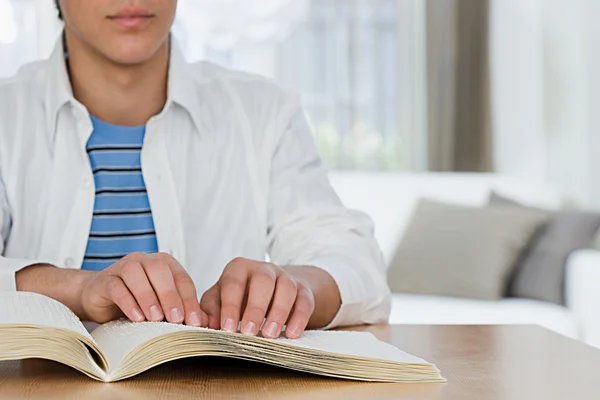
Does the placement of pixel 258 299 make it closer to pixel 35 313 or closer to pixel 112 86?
pixel 35 313

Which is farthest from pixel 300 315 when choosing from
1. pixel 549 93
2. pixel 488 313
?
pixel 549 93

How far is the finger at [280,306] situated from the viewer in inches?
37.6

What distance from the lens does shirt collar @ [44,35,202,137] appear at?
1.55 metres

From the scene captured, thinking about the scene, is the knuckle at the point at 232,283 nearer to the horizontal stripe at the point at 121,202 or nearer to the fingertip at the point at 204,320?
the fingertip at the point at 204,320

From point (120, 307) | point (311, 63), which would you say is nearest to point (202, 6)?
point (311, 63)

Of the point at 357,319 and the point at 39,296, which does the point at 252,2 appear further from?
the point at 39,296

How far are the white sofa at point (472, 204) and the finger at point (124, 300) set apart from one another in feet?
7.85

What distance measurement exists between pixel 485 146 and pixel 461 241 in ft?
5.00

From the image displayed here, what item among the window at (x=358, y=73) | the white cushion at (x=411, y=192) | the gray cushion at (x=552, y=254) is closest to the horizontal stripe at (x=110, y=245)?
the gray cushion at (x=552, y=254)

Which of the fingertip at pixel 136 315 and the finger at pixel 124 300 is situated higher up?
the finger at pixel 124 300

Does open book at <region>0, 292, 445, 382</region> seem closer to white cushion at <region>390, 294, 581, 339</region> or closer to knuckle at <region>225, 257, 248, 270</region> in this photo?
knuckle at <region>225, 257, 248, 270</region>

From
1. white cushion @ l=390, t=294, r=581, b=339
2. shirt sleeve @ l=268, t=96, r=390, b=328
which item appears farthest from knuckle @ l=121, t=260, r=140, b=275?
white cushion @ l=390, t=294, r=581, b=339

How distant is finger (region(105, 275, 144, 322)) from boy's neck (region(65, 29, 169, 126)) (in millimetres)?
660

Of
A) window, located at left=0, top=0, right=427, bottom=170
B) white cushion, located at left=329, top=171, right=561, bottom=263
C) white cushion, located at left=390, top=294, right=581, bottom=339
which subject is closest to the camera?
white cushion, located at left=390, top=294, right=581, bottom=339
